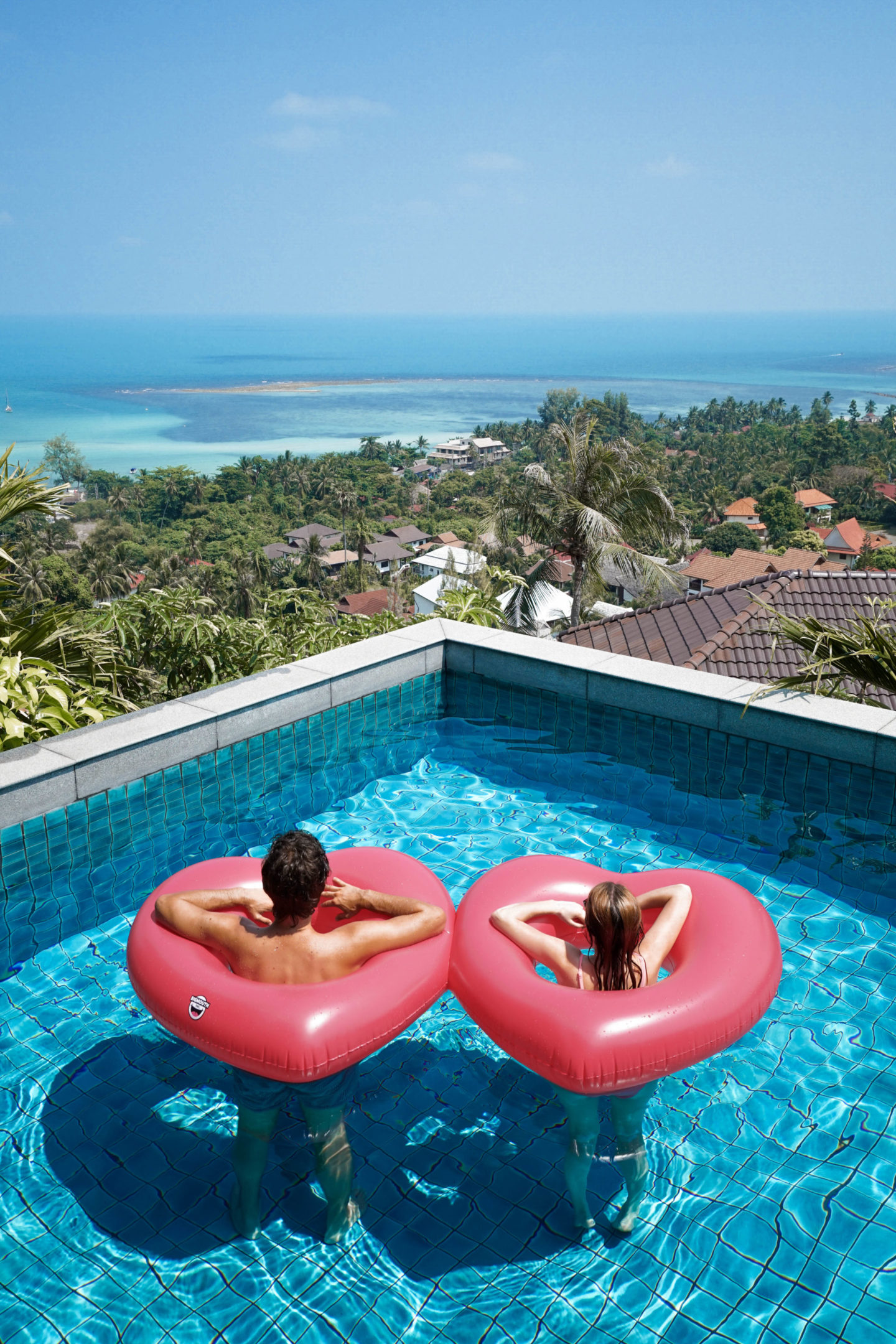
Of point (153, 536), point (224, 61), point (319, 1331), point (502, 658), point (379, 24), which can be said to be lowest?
point (153, 536)

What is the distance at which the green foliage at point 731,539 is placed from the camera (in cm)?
7400

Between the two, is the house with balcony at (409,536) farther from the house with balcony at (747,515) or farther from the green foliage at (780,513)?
the green foliage at (780,513)

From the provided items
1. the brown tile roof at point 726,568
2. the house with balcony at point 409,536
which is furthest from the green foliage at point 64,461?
the brown tile roof at point 726,568

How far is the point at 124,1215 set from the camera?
2488 millimetres

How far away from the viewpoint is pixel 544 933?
2590 mm

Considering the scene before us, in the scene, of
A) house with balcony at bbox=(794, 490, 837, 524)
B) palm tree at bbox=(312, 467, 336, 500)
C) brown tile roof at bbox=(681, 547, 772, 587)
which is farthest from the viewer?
palm tree at bbox=(312, 467, 336, 500)

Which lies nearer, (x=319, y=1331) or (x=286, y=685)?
(x=319, y=1331)

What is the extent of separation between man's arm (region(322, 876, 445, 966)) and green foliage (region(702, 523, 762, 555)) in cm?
7544

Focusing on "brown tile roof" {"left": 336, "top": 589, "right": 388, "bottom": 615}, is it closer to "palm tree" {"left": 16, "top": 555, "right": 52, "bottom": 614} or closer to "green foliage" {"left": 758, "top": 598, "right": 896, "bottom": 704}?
"palm tree" {"left": 16, "top": 555, "right": 52, "bottom": 614}

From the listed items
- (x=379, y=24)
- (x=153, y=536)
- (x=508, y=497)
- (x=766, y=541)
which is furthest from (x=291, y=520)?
(x=379, y=24)

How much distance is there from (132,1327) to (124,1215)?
0.33m

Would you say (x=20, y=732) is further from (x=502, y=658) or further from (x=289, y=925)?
(x=502, y=658)

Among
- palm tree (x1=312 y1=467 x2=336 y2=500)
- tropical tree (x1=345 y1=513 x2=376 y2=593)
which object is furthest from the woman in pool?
palm tree (x1=312 y1=467 x2=336 y2=500)

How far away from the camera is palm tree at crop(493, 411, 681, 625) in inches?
720
